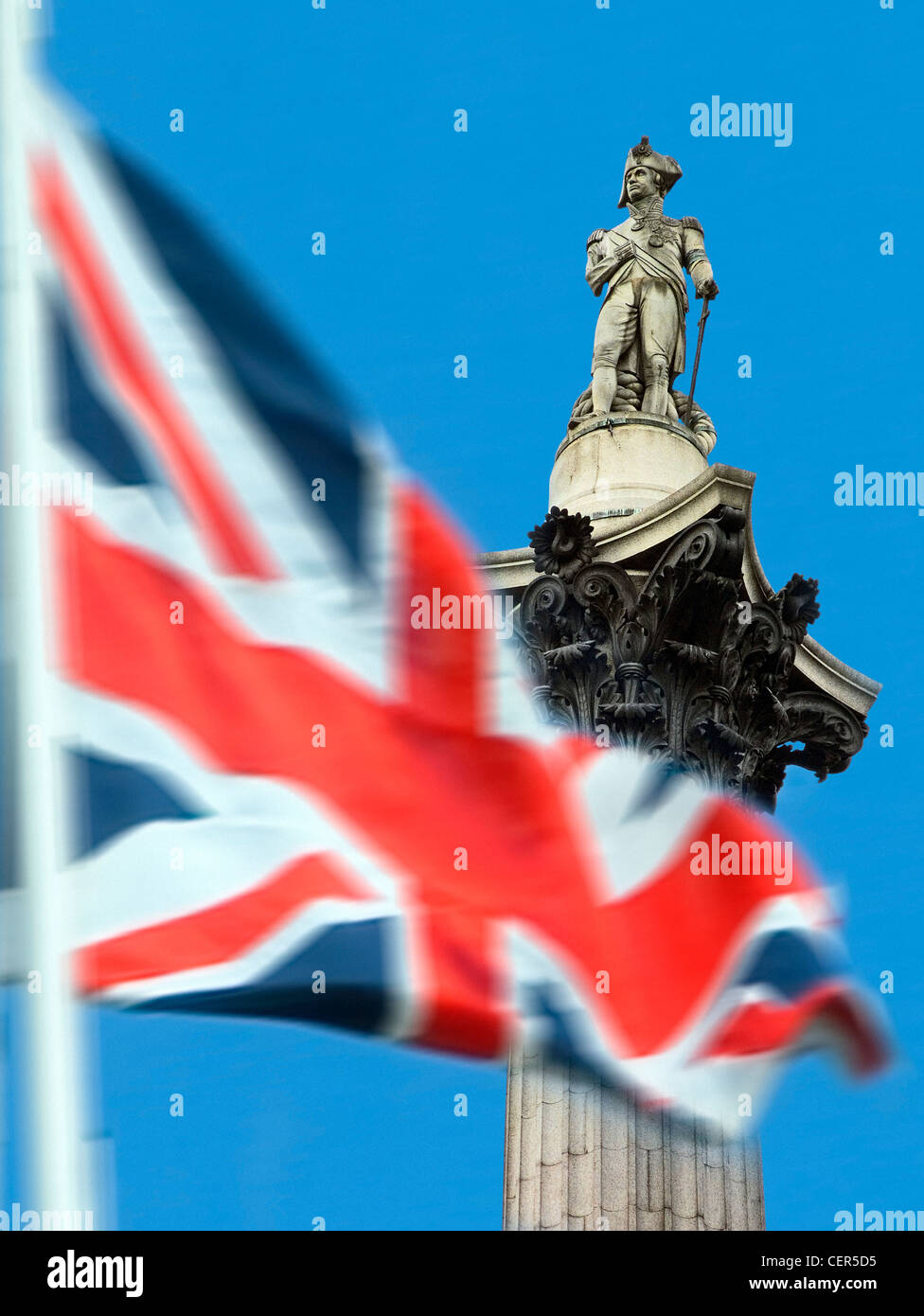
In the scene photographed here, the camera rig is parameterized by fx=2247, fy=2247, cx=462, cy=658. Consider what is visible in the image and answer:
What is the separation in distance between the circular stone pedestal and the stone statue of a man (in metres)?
0.52

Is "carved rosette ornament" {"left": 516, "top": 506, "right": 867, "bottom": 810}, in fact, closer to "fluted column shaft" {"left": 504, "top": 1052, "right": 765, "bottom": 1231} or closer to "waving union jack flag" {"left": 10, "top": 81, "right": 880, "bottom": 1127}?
"fluted column shaft" {"left": 504, "top": 1052, "right": 765, "bottom": 1231}

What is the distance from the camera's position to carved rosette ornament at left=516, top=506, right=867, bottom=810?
74.5 feet

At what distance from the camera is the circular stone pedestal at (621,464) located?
2539cm

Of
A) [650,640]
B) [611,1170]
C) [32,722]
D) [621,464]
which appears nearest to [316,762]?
[32,722]

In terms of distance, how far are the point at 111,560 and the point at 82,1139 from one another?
296 centimetres

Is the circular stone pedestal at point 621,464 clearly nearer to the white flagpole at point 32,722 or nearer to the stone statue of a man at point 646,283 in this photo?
the stone statue of a man at point 646,283

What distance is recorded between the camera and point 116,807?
9.70 metres

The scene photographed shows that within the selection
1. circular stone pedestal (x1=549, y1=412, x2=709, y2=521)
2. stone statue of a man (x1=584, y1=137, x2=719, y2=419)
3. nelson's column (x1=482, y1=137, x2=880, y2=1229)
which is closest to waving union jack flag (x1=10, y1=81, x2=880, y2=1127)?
nelson's column (x1=482, y1=137, x2=880, y2=1229)

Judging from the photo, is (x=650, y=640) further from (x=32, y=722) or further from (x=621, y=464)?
(x=32, y=722)

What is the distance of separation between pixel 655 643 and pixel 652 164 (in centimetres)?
777

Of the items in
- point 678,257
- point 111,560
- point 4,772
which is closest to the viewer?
point 4,772

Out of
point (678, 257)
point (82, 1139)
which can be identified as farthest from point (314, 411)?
point (678, 257)

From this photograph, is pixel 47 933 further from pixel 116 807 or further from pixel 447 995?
pixel 447 995

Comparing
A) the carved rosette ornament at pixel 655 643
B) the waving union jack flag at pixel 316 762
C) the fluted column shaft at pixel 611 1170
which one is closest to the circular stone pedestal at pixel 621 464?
the carved rosette ornament at pixel 655 643
